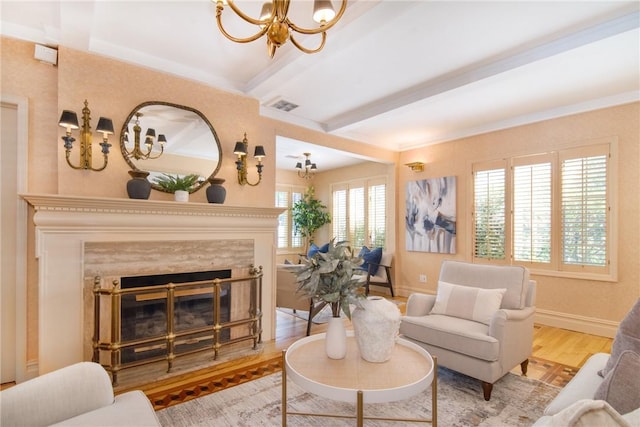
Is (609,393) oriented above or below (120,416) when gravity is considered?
above

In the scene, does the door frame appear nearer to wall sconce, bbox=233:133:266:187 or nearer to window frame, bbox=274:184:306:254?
wall sconce, bbox=233:133:266:187

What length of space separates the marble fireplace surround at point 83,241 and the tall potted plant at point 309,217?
4.22m

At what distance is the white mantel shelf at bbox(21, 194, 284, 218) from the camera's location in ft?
7.53

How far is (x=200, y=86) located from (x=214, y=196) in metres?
1.13

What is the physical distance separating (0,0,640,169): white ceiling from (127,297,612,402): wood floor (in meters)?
2.63

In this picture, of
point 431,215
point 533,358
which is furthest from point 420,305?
point 431,215

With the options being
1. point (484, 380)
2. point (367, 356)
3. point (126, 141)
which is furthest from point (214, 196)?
point (484, 380)

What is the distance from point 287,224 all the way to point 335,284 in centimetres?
581

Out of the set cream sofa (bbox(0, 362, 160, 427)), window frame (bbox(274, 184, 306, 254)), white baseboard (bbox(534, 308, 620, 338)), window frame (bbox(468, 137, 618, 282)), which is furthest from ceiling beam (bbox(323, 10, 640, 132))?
window frame (bbox(274, 184, 306, 254))

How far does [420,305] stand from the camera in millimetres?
2914

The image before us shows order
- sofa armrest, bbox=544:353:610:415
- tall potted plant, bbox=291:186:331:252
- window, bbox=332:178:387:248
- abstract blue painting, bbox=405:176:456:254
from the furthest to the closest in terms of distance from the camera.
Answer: tall potted plant, bbox=291:186:331:252 → window, bbox=332:178:387:248 → abstract blue painting, bbox=405:176:456:254 → sofa armrest, bbox=544:353:610:415

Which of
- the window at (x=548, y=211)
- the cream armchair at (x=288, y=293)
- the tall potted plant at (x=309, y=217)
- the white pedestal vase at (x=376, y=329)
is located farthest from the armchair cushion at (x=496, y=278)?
the tall potted plant at (x=309, y=217)

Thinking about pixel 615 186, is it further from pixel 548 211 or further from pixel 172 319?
pixel 172 319

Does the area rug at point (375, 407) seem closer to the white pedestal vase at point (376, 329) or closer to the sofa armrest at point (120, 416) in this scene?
the white pedestal vase at point (376, 329)
